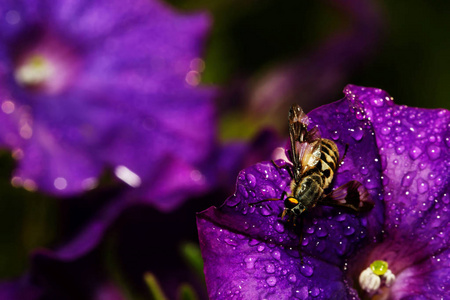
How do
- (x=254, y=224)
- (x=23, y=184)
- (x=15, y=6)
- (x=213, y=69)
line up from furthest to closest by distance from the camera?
(x=213, y=69)
(x=15, y=6)
(x=23, y=184)
(x=254, y=224)

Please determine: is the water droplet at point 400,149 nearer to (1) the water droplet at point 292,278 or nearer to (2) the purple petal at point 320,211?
(2) the purple petal at point 320,211

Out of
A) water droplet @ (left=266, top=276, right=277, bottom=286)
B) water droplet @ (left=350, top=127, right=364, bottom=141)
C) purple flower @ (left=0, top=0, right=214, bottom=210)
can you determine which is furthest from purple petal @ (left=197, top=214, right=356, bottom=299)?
purple flower @ (left=0, top=0, right=214, bottom=210)

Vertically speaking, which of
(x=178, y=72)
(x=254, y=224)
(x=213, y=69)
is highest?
(x=254, y=224)

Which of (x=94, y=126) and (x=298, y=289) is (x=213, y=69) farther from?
(x=298, y=289)

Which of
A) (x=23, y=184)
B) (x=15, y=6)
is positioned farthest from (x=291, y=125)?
(x=15, y=6)

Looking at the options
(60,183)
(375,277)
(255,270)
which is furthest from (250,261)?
(60,183)

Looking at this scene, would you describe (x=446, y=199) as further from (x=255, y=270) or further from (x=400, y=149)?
(x=255, y=270)

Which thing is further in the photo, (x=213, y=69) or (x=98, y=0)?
(x=213, y=69)
